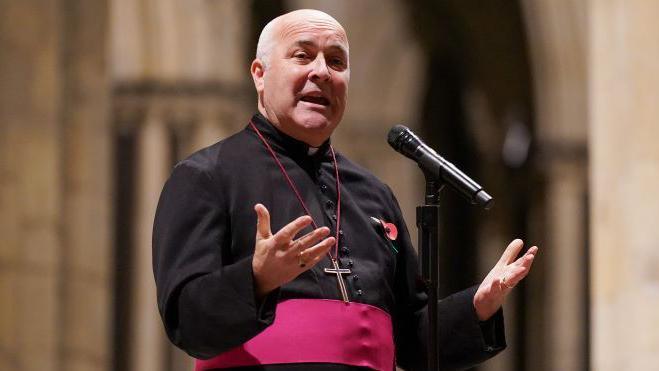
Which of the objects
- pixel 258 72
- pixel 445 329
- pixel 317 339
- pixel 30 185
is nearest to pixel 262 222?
pixel 317 339

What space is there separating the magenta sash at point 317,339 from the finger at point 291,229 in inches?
12.2

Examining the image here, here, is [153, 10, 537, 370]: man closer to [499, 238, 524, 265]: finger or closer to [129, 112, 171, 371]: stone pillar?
[499, 238, 524, 265]: finger

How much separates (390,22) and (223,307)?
39.5 feet

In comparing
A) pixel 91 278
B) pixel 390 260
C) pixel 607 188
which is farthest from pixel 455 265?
pixel 390 260

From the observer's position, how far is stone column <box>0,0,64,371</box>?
7.24m

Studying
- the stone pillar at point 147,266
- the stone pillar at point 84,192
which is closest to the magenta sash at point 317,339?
the stone pillar at point 84,192

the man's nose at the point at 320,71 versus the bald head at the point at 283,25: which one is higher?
the bald head at the point at 283,25

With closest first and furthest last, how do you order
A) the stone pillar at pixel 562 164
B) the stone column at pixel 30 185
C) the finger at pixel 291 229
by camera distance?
the finger at pixel 291 229 < the stone column at pixel 30 185 < the stone pillar at pixel 562 164

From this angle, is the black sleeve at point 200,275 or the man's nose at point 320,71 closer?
the black sleeve at point 200,275

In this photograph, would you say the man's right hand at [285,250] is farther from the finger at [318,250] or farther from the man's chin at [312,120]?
the man's chin at [312,120]

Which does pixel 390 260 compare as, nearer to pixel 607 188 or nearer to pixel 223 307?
pixel 223 307

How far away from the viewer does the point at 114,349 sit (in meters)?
12.5

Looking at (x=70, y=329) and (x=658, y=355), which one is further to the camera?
(x=70, y=329)

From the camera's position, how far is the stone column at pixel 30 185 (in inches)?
285
